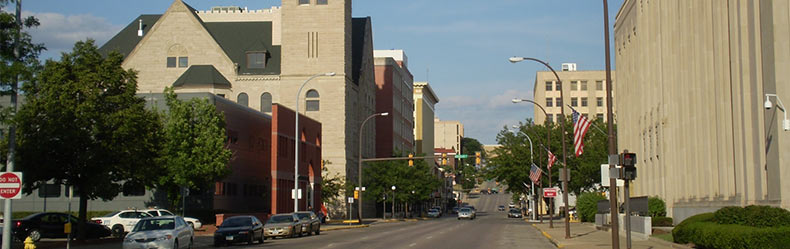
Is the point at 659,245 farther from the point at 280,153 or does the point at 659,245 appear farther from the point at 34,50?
the point at 280,153

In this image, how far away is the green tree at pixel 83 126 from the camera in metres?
33.2

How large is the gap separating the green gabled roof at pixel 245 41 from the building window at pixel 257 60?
1.19 feet

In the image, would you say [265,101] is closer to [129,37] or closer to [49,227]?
[129,37]

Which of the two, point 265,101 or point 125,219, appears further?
point 265,101

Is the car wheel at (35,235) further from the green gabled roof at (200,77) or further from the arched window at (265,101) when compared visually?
the arched window at (265,101)

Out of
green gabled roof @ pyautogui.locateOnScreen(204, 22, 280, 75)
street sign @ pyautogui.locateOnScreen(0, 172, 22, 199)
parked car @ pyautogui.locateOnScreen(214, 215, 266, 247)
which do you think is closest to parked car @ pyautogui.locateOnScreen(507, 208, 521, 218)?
green gabled roof @ pyautogui.locateOnScreen(204, 22, 280, 75)

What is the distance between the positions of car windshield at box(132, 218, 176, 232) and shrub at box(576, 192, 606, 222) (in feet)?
144

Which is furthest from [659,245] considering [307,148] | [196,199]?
[307,148]

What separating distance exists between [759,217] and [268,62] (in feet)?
239

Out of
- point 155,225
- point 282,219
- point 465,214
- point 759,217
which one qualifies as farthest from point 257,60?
point 759,217

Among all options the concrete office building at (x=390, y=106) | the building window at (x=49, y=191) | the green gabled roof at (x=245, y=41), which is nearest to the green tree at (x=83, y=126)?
the building window at (x=49, y=191)

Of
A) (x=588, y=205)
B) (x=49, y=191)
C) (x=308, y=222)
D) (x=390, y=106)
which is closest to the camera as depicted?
(x=308, y=222)

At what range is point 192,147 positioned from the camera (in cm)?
5416

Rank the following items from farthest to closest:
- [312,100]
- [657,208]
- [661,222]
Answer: [312,100], [657,208], [661,222]
